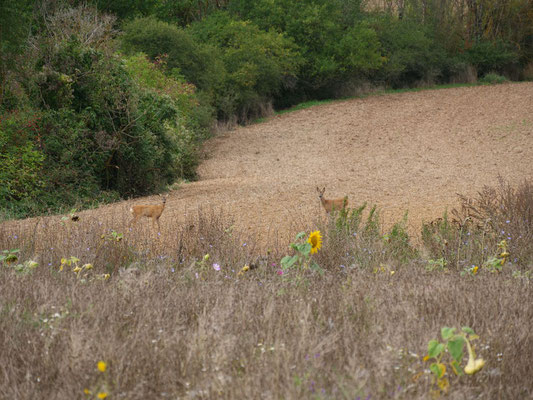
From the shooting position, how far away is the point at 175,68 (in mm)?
20328

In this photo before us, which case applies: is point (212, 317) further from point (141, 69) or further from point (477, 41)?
point (477, 41)

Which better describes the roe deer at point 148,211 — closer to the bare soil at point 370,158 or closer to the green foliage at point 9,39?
the bare soil at point 370,158

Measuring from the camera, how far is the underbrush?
2416 mm

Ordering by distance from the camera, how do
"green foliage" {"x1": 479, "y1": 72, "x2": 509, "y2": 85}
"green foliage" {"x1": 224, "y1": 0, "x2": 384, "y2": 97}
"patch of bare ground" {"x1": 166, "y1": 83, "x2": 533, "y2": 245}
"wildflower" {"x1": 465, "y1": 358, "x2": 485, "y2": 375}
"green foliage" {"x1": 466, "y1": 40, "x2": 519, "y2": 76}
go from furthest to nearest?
1. "green foliage" {"x1": 466, "y1": 40, "x2": 519, "y2": 76}
2. "green foliage" {"x1": 479, "y1": 72, "x2": 509, "y2": 85}
3. "green foliage" {"x1": 224, "y1": 0, "x2": 384, "y2": 97}
4. "patch of bare ground" {"x1": 166, "y1": 83, "x2": 533, "y2": 245}
5. "wildflower" {"x1": 465, "y1": 358, "x2": 485, "y2": 375}

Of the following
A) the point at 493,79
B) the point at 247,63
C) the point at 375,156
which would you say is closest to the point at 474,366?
the point at 375,156

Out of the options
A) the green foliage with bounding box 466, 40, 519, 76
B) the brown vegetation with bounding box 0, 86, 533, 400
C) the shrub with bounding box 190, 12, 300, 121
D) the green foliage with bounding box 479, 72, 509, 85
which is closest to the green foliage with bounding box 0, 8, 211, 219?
the brown vegetation with bounding box 0, 86, 533, 400

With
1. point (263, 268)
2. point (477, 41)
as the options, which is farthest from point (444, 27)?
point (263, 268)

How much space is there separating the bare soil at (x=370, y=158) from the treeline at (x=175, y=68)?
142 centimetres

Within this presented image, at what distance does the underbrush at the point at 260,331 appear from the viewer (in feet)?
7.93

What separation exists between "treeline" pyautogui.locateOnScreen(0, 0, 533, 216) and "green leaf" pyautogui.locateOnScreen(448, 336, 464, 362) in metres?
7.56

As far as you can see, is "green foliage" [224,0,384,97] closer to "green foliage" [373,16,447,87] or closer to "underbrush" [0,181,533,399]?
"green foliage" [373,16,447,87]

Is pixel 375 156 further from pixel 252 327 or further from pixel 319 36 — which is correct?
pixel 252 327

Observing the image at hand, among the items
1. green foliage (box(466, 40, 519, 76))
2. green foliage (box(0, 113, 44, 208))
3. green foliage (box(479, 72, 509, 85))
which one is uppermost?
green foliage (box(0, 113, 44, 208))

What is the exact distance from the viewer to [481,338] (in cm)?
293
